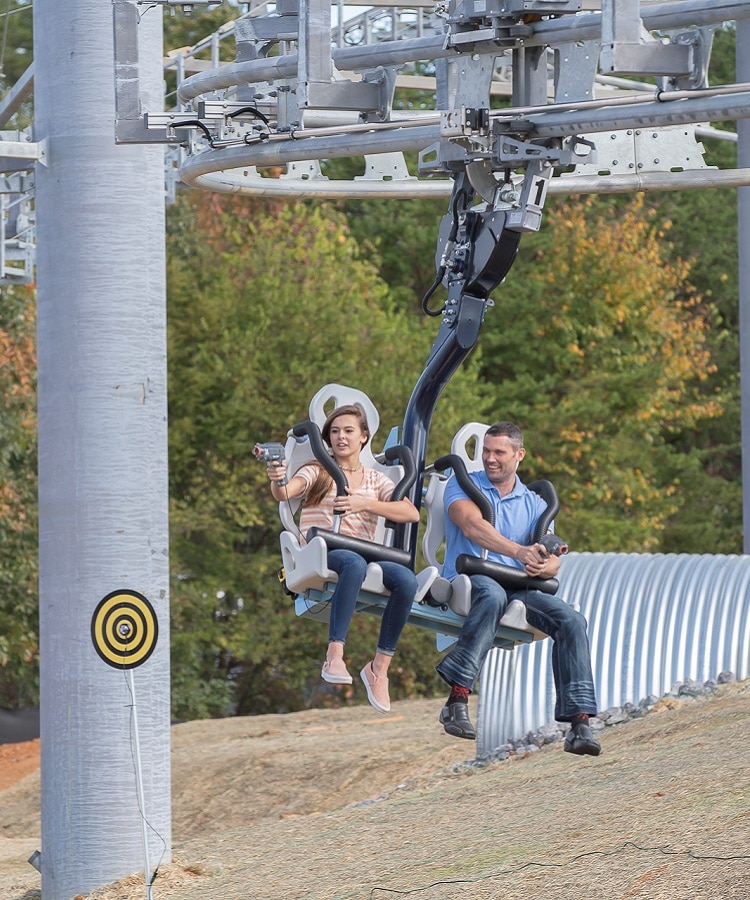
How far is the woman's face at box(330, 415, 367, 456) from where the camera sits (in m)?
8.33

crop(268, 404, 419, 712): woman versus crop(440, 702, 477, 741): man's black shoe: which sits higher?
crop(268, 404, 419, 712): woman

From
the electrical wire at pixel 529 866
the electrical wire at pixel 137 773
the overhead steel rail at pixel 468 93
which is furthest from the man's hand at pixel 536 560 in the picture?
the electrical wire at pixel 137 773


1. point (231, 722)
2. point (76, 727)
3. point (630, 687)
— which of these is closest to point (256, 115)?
point (76, 727)

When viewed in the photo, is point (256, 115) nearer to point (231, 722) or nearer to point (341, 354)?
point (231, 722)

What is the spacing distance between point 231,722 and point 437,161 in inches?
635

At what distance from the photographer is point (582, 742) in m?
8.10

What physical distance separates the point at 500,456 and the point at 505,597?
635 millimetres

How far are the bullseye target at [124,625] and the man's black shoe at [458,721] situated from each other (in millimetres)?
3949

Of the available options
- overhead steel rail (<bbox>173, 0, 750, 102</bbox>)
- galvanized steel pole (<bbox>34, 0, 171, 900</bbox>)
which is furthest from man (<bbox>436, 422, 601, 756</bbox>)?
galvanized steel pole (<bbox>34, 0, 171, 900</bbox>)

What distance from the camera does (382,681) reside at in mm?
8422

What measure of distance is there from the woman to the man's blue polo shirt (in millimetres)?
204

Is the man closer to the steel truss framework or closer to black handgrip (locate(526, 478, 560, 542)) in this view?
black handgrip (locate(526, 478, 560, 542))

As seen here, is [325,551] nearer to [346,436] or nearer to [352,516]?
[352,516]

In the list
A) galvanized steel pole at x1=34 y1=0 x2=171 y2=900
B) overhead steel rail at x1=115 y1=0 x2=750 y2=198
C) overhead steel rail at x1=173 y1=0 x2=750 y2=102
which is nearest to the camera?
overhead steel rail at x1=115 y1=0 x2=750 y2=198
